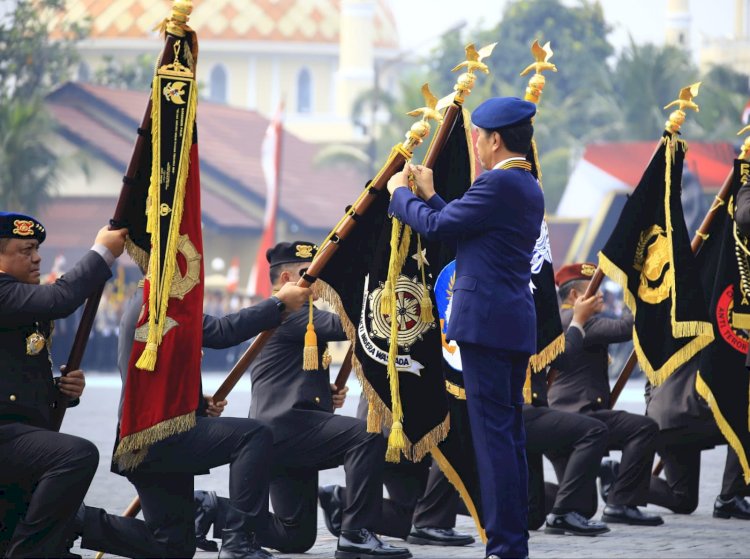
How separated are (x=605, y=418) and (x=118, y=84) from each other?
4898cm

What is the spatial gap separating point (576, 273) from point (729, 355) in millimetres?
1118

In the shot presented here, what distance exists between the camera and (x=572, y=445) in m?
9.33

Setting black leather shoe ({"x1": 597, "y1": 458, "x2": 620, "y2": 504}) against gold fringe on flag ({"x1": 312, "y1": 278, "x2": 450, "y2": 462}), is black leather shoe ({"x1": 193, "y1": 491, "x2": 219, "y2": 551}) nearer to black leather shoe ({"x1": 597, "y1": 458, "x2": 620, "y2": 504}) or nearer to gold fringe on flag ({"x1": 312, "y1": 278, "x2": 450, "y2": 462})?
gold fringe on flag ({"x1": 312, "y1": 278, "x2": 450, "y2": 462})

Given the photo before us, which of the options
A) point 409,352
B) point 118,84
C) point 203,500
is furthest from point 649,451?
point 118,84

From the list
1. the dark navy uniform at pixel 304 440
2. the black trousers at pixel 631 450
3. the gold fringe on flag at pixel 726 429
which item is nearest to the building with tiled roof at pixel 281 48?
the gold fringe on flag at pixel 726 429

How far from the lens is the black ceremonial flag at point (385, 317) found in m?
8.05

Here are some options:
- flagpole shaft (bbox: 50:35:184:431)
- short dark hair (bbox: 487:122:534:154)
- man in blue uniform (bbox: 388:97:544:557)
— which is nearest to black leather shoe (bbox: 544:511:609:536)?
man in blue uniform (bbox: 388:97:544:557)

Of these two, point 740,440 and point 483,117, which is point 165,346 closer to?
point 483,117

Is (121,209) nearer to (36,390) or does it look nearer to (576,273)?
(36,390)

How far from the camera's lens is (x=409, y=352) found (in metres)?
8.16

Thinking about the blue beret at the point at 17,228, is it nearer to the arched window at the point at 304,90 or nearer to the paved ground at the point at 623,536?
the paved ground at the point at 623,536

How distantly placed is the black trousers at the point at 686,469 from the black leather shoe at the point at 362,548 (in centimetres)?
272

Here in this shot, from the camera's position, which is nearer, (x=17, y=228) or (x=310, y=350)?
(x=17, y=228)

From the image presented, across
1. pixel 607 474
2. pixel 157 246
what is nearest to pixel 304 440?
pixel 157 246
